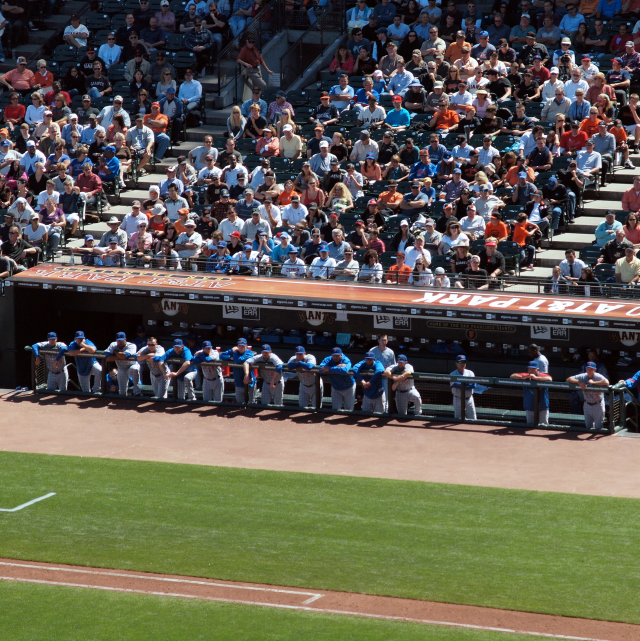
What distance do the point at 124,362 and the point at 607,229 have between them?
906 centimetres

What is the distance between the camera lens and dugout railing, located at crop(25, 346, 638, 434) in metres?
19.0

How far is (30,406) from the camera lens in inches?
861

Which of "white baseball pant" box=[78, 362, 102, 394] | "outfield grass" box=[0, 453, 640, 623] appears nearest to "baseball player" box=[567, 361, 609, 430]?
"outfield grass" box=[0, 453, 640, 623]

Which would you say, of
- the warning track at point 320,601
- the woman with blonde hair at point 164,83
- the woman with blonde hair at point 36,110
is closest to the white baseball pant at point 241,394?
the warning track at point 320,601

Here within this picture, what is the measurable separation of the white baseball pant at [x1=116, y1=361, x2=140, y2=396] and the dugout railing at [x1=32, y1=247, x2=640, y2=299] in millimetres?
2178

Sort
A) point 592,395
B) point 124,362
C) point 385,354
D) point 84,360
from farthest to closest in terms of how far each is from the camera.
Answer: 1. point 84,360
2. point 124,362
3. point 385,354
4. point 592,395

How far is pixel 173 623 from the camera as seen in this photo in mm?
12508

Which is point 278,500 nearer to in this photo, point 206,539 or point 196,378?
point 206,539

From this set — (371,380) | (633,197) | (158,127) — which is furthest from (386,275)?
(158,127)

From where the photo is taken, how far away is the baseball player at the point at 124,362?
21.7 meters

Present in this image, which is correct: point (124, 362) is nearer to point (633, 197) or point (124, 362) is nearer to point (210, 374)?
point (210, 374)

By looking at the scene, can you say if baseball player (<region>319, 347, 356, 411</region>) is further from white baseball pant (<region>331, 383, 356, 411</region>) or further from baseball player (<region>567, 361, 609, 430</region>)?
baseball player (<region>567, 361, 609, 430</region>)

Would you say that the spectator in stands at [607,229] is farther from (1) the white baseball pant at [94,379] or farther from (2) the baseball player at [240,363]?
(1) the white baseball pant at [94,379]

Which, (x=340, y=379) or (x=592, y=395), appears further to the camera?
(x=340, y=379)
